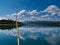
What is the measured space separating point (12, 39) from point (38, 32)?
1.13 m

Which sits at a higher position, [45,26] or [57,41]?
[45,26]

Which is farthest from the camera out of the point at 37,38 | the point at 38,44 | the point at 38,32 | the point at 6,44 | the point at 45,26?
the point at 45,26

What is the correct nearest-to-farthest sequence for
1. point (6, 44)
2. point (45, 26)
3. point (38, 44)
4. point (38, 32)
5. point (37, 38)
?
1. point (6, 44)
2. point (38, 44)
3. point (37, 38)
4. point (38, 32)
5. point (45, 26)

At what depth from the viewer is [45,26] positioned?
6.11 m

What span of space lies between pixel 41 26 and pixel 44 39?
1780mm

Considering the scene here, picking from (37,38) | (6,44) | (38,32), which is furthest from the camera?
(38,32)

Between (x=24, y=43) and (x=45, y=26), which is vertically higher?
(x=45, y=26)

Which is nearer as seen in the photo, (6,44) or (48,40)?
(6,44)

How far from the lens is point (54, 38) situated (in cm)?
451

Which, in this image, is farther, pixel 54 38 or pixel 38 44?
pixel 54 38

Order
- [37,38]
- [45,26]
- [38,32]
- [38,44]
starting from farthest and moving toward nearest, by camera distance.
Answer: [45,26] → [38,32] → [37,38] → [38,44]

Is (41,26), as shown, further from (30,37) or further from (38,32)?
(30,37)

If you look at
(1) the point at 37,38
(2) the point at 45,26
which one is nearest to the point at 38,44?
(1) the point at 37,38

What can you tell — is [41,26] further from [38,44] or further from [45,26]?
[38,44]
